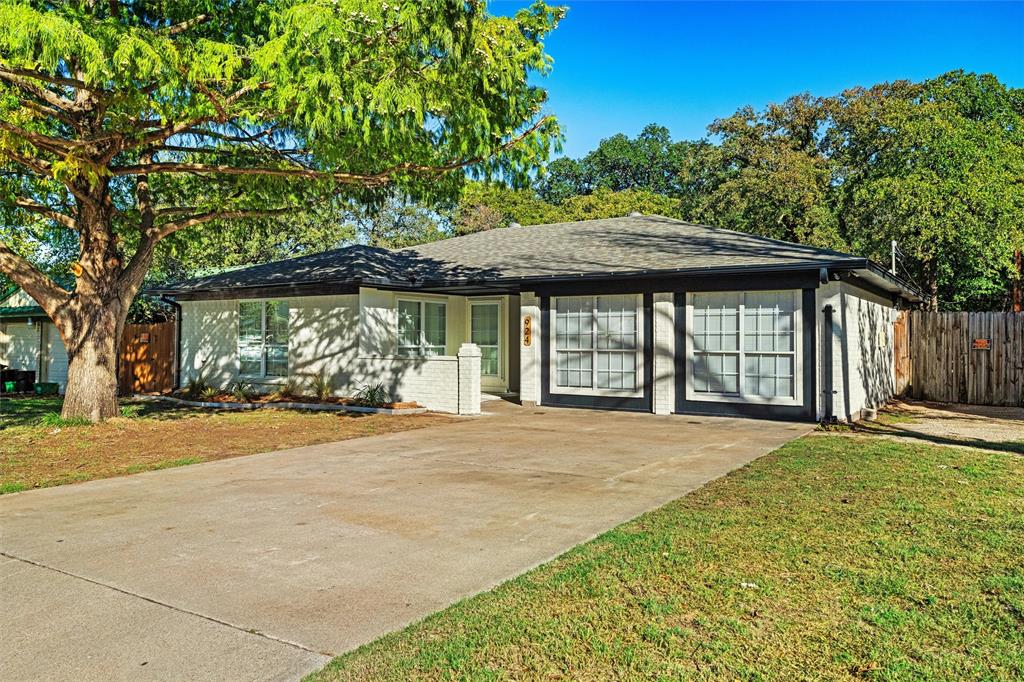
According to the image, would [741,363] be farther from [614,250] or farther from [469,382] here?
[469,382]

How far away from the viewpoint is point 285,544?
5.18m

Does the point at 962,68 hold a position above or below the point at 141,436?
above

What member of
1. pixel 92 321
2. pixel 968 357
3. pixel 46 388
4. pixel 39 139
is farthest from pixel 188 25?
pixel 968 357

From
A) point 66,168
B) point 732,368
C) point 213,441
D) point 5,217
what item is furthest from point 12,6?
point 732,368

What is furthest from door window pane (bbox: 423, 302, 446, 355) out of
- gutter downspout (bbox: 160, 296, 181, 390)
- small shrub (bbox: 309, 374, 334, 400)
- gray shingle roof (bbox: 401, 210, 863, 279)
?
gutter downspout (bbox: 160, 296, 181, 390)

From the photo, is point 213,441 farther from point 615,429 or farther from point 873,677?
point 873,677

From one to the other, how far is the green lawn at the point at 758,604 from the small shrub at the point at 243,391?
12303 mm

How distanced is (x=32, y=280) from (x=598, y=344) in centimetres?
1025

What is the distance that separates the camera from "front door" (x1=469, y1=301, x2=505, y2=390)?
1762 centimetres

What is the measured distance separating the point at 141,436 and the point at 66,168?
4.14 metres

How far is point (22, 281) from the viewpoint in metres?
11.9

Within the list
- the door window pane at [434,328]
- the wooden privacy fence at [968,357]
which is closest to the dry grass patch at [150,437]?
the door window pane at [434,328]

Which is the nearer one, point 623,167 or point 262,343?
point 262,343

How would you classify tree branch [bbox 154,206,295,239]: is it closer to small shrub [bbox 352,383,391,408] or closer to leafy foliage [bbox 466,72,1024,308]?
small shrub [bbox 352,383,391,408]
